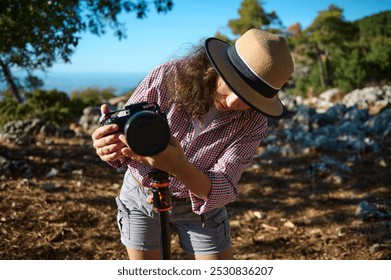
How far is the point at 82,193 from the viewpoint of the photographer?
435 centimetres

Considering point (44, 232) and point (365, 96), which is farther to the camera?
point (365, 96)

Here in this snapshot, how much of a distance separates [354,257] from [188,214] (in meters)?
1.99

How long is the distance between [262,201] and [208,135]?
278cm

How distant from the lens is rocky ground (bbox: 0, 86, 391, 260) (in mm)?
3338

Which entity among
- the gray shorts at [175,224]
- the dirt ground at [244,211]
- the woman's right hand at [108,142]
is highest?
the woman's right hand at [108,142]

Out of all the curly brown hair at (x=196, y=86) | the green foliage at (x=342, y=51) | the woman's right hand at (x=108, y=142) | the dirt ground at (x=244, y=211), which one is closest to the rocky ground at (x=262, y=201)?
the dirt ground at (x=244, y=211)

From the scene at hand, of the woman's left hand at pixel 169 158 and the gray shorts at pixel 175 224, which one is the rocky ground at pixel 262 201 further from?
the woman's left hand at pixel 169 158

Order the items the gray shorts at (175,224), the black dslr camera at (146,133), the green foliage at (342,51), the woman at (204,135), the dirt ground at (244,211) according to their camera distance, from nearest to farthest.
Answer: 1. the black dslr camera at (146,133)
2. the woman at (204,135)
3. the gray shorts at (175,224)
4. the dirt ground at (244,211)
5. the green foliage at (342,51)

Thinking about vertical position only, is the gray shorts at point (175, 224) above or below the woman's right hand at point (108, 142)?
below

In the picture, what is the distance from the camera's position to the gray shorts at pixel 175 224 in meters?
1.84

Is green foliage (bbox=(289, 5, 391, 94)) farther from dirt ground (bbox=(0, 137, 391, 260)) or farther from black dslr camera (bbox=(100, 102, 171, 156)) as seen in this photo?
black dslr camera (bbox=(100, 102, 171, 156))


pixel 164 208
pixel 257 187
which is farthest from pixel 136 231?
pixel 257 187

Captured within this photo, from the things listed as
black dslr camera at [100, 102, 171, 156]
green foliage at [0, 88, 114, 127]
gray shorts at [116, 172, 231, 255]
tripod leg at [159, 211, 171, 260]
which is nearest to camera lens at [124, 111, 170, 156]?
black dslr camera at [100, 102, 171, 156]

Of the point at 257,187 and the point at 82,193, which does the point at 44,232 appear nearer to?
the point at 82,193
